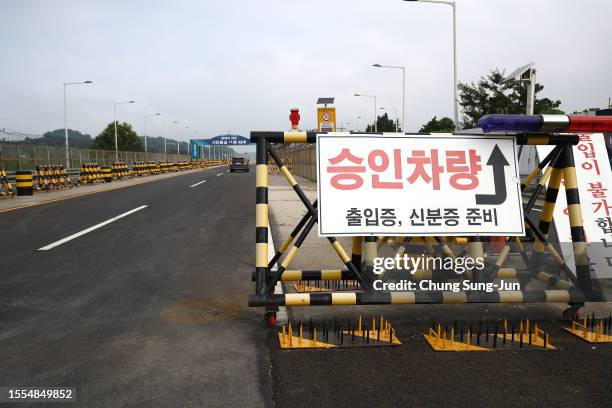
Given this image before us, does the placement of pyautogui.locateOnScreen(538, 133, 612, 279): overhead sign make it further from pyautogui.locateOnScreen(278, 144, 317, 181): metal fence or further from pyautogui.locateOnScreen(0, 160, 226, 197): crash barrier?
pyautogui.locateOnScreen(278, 144, 317, 181): metal fence

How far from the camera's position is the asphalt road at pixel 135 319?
11.0 feet

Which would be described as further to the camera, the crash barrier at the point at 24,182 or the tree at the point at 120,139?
the tree at the point at 120,139

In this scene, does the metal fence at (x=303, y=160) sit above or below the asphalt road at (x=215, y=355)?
above

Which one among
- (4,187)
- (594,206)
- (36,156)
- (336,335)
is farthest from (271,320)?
(36,156)

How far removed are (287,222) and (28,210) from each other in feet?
26.5

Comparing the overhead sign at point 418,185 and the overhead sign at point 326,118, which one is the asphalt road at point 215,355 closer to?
the overhead sign at point 418,185

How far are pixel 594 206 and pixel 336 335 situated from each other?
10.2 ft

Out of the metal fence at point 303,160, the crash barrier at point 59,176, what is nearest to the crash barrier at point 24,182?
the crash barrier at point 59,176

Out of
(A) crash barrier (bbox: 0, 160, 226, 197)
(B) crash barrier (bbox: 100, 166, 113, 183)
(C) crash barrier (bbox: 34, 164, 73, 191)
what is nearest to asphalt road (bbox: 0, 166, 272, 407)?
(A) crash barrier (bbox: 0, 160, 226, 197)

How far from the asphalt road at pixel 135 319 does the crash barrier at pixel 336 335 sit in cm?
24

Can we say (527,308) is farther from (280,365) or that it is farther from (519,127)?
(280,365)

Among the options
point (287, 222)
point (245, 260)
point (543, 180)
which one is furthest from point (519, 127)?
point (287, 222)

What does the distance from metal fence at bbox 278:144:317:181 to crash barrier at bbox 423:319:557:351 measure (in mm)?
23826

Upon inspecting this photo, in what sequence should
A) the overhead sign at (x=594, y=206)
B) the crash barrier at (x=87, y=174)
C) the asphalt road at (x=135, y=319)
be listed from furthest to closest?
the crash barrier at (x=87, y=174)
the overhead sign at (x=594, y=206)
the asphalt road at (x=135, y=319)
